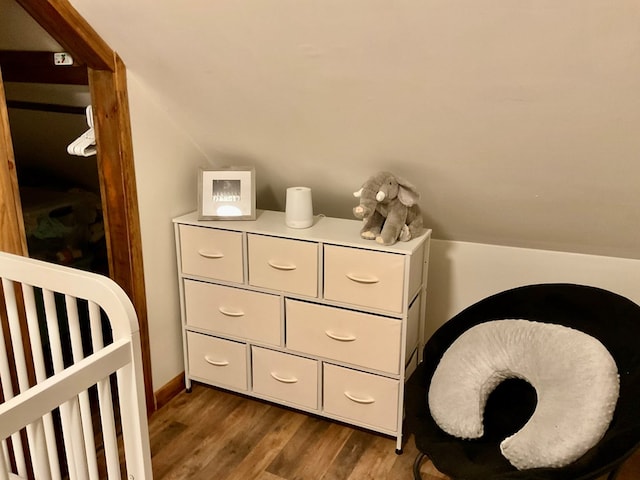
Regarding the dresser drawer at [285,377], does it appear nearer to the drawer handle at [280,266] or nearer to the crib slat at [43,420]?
the drawer handle at [280,266]

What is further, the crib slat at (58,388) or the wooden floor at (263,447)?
the wooden floor at (263,447)

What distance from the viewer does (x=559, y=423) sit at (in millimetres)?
1622

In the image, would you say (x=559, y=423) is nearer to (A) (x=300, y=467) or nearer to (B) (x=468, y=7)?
(A) (x=300, y=467)

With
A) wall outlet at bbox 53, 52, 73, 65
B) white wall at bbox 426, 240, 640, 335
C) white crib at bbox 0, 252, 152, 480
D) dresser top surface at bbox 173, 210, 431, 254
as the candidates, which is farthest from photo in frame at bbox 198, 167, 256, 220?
white crib at bbox 0, 252, 152, 480

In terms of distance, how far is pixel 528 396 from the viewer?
A: 1934 mm

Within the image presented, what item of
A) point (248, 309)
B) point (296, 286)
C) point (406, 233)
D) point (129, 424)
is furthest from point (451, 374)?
point (129, 424)

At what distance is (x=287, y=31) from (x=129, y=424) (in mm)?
1094

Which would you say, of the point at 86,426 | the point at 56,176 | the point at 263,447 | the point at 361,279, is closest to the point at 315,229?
the point at 361,279

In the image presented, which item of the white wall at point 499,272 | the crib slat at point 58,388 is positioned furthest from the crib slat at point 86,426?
the white wall at point 499,272

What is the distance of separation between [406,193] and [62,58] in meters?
1.36

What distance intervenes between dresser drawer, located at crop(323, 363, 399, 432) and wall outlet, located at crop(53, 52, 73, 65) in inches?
59.5

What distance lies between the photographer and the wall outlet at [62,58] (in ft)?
6.73

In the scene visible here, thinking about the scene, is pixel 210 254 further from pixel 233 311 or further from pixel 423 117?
pixel 423 117

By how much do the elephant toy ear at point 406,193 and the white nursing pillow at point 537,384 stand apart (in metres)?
0.50
